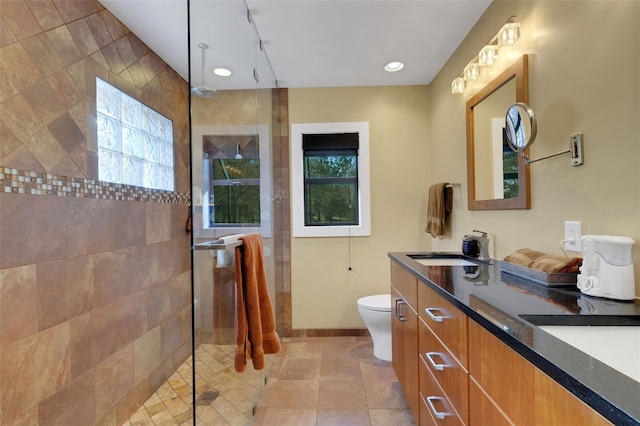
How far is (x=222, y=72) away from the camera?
1.56m

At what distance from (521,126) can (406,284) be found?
974 millimetres

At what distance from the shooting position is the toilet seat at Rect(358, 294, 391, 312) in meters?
2.21

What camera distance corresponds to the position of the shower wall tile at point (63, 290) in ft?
4.15

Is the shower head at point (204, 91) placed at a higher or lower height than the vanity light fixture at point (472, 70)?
lower

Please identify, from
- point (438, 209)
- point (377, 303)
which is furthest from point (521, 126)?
point (377, 303)

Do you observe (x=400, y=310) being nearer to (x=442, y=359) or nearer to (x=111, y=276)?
(x=442, y=359)

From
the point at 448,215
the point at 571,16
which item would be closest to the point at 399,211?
the point at 448,215

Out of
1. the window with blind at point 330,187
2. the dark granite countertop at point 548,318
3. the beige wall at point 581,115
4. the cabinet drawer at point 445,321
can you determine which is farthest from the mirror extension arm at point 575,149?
the window with blind at point 330,187

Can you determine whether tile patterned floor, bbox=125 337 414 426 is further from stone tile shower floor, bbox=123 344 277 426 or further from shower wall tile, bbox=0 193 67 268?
shower wall tile, bbox=0 193 67 268

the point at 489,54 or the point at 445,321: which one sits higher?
the point at 489,54

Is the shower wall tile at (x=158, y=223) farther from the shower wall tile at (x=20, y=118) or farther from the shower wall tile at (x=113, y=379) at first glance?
the shower wall tile at (x=20, y=118)

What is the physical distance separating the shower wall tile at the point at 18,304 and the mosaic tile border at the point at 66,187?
1.08 ft

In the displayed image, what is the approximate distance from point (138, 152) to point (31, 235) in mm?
848

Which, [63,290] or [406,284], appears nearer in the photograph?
[63,290]
